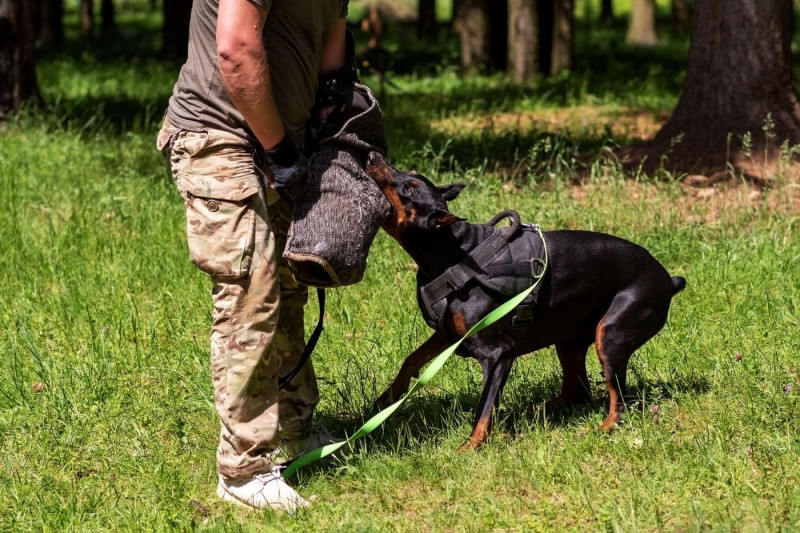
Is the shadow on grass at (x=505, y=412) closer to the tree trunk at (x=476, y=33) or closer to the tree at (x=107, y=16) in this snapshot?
the tree trunk at (x=476, y=33)

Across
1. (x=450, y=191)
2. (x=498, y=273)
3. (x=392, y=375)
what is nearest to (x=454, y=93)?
(x=392, y=375)

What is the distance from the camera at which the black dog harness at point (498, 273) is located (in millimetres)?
4547

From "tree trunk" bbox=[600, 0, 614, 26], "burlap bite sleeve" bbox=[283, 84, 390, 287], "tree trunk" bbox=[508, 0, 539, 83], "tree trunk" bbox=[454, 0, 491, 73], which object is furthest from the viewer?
"tree trunk" bbox=[600, 0, 614, 26]

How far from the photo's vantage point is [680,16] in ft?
98.2

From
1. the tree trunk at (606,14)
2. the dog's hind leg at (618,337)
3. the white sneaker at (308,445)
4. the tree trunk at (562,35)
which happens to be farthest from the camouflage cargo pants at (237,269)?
the tree trunk at (606,14)

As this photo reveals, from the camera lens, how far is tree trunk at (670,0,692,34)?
29.3 meters

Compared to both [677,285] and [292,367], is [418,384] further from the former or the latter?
[677,285]

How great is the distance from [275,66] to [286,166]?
38 cm

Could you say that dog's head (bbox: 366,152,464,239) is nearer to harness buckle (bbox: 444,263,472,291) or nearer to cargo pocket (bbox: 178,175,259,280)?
harness buckle (bbox: 444,263,472,291)

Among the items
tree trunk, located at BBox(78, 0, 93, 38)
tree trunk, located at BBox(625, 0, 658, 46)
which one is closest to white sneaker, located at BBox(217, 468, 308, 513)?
tree trunk, located at BBox(625, 0, 658, 46)

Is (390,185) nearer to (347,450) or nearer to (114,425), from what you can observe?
(347,450)

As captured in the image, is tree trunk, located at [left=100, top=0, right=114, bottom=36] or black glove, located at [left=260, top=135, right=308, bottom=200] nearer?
black glove, located at [left=260, top=135, right=308, bottom=200]

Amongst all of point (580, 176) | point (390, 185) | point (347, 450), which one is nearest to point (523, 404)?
point (347, 450)

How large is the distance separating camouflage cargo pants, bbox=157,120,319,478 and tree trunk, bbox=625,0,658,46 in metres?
23.2
